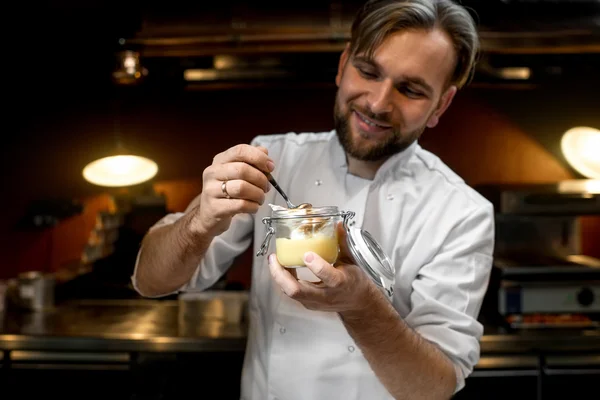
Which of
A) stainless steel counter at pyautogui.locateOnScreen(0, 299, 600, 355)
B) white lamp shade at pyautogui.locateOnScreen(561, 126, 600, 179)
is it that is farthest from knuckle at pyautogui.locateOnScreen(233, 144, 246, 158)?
white lamp shade at pyautogui.locateOnScreen(561, 126, 600, 179)

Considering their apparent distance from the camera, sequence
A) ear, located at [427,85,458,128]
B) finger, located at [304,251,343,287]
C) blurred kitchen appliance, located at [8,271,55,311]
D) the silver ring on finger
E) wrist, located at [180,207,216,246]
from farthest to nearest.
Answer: blurred kitchen appliance, located at [8,271,55,311], ear, located at [427,85,458,128], wrist, located at [180,207,216,246], the silver ring on finger, finger, located at [304,251,343,287]

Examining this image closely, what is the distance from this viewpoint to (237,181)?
1148 mm

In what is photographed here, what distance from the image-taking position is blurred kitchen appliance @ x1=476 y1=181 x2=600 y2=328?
2.61 meters

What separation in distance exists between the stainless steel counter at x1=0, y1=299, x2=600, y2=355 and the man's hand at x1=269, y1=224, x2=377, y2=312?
1.28m

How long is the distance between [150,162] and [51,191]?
555 millimetres

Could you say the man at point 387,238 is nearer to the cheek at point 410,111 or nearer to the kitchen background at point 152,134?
the cheek at point 410,111

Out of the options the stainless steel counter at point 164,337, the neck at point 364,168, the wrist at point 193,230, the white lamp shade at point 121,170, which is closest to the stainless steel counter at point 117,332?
the stainless steel counter at point 164,337

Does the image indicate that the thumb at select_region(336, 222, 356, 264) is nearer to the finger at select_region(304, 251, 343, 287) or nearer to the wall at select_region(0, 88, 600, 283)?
the finger at select_region(304, 251, 343, 287)

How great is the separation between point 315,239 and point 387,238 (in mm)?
551

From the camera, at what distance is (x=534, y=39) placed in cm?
262

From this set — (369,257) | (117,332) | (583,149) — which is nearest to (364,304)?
(369,257)

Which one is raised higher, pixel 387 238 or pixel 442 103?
pixel 442 103

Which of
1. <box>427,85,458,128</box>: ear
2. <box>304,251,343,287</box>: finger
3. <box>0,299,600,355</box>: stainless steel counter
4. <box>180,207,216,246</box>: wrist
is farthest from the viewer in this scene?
<box>0,299,600,355</box>: stainless steel counter

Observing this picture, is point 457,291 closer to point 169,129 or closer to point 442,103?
point 442,103
